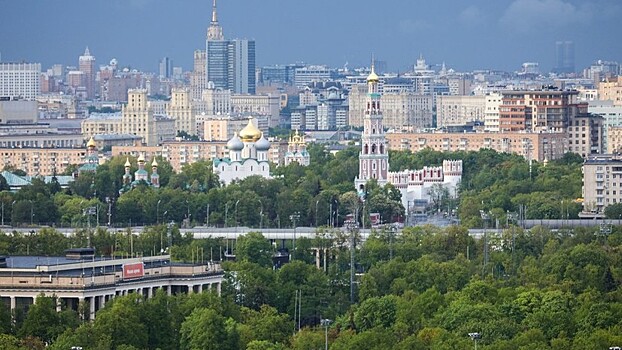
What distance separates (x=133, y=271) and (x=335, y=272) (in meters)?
10.6

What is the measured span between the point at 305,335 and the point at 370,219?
4752cm

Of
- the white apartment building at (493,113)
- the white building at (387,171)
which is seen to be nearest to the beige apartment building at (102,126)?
the white apartment building at (493,113)

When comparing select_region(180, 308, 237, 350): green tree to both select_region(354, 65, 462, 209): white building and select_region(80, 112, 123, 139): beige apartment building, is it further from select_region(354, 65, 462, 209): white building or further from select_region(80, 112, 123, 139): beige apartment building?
select_region(80, 112, 123, 139): beige apartment building

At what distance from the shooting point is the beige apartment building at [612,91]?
177750 millimetres

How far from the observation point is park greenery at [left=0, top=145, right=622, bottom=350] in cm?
5600

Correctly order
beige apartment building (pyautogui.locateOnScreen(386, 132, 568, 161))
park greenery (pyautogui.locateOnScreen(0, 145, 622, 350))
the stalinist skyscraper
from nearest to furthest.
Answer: park greenery (pyautogui.locateOnScreen(0, 145, 622, 350)) → the stalinist skyscraper → beige apartment building (pyautogui.locateOnScreen(386, 132, 568, 161))

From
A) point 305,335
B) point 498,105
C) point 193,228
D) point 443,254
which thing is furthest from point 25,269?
point 498,105

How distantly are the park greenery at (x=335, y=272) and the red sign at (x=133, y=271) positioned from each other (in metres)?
2.24

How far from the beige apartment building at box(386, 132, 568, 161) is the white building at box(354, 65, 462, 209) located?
19.7 m

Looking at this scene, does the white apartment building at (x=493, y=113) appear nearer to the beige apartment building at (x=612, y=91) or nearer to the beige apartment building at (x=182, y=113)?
the beige apartment building at (x=612, y=91)

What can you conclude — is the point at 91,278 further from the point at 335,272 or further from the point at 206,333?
the point at 335,272

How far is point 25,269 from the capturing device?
2434 inches

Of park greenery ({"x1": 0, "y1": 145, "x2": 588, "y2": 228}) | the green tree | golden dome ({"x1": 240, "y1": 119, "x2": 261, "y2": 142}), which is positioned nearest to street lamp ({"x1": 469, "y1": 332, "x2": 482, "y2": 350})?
the green tree

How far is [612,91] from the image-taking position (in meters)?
180
